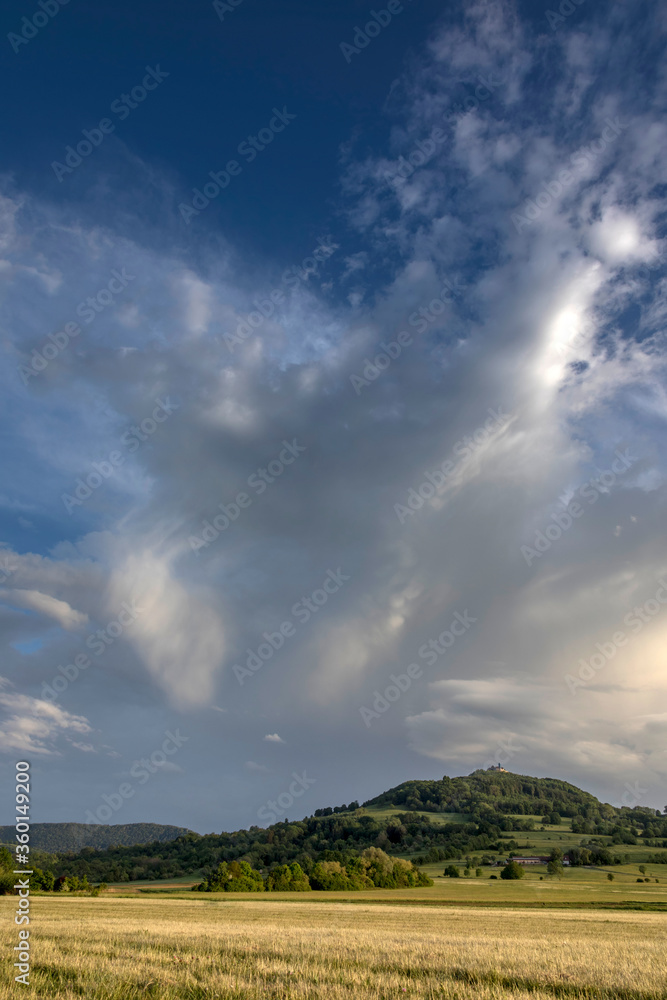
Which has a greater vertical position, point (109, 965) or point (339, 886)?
point (109, 965)

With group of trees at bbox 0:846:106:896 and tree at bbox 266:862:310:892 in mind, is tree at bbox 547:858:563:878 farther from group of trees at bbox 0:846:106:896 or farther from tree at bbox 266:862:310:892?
group of trees at bbox 0:846:106:896

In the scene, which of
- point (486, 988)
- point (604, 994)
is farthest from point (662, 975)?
point (486, 988)

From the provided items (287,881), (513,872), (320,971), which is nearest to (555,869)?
(513,872)

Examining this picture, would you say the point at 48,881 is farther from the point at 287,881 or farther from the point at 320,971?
the point at 320,971

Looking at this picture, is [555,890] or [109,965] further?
[555,890]

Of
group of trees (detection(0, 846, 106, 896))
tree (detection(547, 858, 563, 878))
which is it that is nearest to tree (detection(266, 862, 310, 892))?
group of trees (detection(0, 846, 106, 896))

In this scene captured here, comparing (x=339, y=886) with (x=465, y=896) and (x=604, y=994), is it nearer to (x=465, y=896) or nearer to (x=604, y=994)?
(x=465, y=896)

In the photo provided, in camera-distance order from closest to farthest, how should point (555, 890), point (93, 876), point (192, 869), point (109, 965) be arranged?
point (109, 965)
point (555, 890)
point (93, 876)
point (192, 869)

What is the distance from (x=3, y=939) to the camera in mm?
21047

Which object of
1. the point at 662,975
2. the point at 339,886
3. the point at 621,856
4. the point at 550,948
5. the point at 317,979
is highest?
the point at 317,979

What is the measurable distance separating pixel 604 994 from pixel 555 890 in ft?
389

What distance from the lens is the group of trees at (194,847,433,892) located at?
112500 mm

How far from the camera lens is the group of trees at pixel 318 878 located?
369 feet

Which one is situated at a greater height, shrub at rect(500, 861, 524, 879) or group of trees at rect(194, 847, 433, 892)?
group of trees at rect(194, 847, 433, 892)
